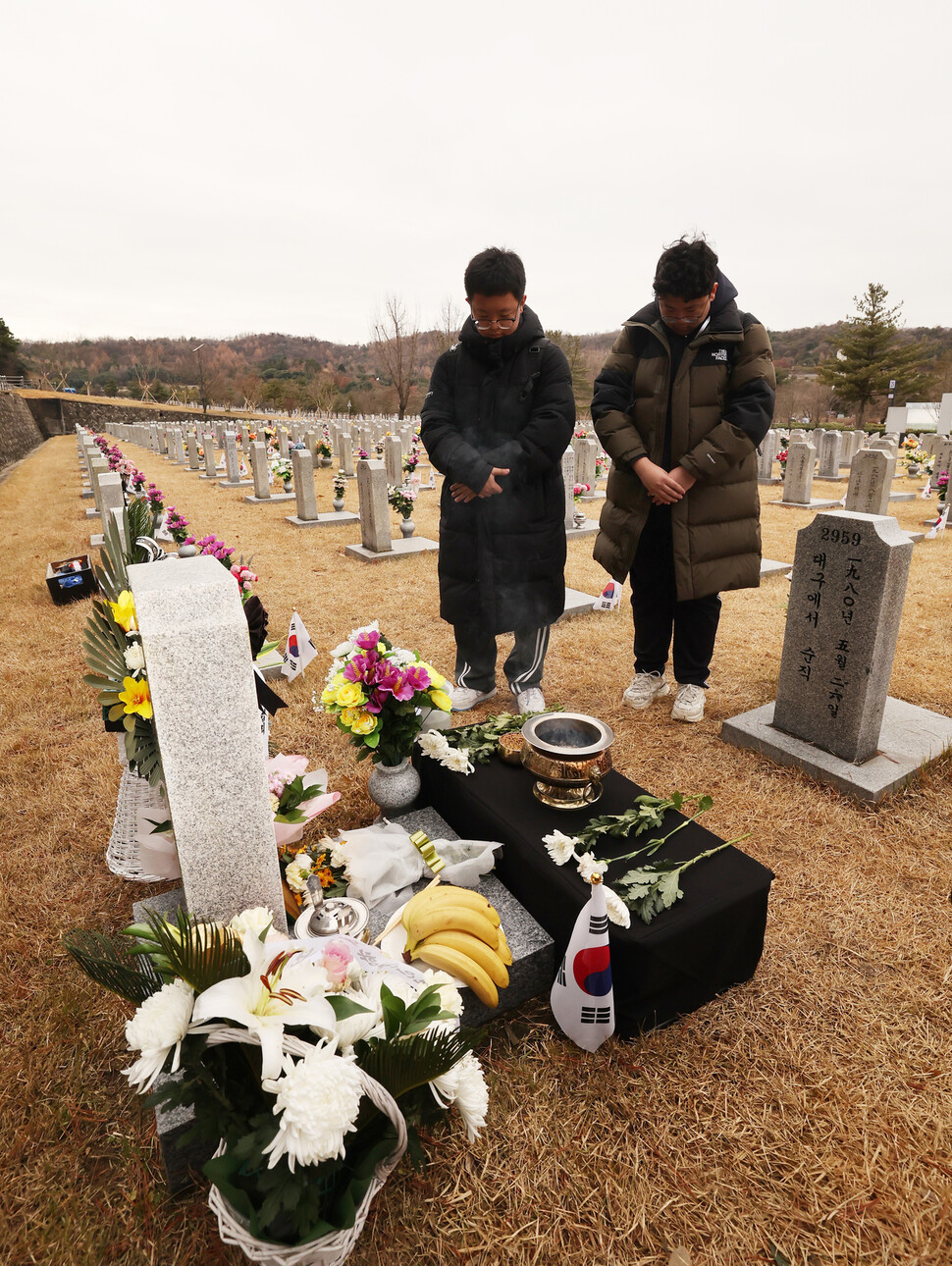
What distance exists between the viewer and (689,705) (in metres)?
3.70

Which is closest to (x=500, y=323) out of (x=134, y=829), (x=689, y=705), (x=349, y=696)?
(x=349, y=696)

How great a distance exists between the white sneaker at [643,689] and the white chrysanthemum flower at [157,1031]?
3.07 meters

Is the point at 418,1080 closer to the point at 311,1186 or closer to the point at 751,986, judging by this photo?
the point at 311,1186

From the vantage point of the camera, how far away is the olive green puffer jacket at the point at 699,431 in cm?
301

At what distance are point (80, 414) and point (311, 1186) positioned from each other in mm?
48038

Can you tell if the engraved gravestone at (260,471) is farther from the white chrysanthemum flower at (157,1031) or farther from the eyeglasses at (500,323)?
the white chrysanthemum flower at (157,1031)

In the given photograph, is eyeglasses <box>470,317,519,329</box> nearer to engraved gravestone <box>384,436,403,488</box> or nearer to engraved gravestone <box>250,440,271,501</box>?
engraved gravestone <box>250,440,271,501</box>

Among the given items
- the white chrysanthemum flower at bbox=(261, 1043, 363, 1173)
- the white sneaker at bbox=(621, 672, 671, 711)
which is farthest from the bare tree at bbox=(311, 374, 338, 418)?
the white chrysanthemum flower at bbox=(261, 1043, 363, 1173)

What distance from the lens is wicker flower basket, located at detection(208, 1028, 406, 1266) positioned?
1.16 meters

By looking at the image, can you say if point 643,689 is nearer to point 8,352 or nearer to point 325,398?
point 325,398

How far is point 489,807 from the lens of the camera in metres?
2.32

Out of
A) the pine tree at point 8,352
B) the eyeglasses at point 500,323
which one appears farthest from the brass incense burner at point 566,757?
the pine tree at point 8,352

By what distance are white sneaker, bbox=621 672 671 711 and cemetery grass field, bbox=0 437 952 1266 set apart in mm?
537

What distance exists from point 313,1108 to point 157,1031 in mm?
306
